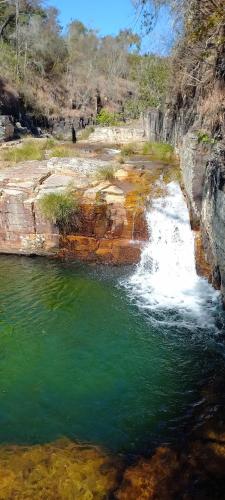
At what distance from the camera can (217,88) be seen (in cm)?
671

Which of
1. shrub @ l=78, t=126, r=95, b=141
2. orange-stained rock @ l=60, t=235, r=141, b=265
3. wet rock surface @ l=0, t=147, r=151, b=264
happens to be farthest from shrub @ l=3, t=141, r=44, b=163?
shrub @ l=78, t=126, r=95, b=141

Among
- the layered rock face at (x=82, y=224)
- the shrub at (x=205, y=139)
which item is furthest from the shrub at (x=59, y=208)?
the shrub at (x=205, y=139)

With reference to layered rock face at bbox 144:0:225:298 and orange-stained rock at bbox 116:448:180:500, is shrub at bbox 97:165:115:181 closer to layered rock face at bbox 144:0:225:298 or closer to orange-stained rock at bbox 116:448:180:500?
layered rock face at bbox 144:0:225:298

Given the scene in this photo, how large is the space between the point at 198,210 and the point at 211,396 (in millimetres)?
4101

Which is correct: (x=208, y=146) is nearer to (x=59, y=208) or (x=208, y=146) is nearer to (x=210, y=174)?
(x=210, y=174)

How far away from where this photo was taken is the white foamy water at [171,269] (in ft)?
22.0

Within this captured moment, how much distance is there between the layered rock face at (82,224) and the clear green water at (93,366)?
1.32 metres

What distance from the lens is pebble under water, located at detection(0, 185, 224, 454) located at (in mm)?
4273

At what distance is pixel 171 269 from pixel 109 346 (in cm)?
286

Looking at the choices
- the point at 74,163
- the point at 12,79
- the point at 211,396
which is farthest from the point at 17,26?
the point at 211,396

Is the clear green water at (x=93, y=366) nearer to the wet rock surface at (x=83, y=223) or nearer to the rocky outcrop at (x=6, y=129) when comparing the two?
the wet rock surface at (x=83, y=223)

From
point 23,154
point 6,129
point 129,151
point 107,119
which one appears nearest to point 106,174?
point 23,154

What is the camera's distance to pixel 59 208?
338 inches

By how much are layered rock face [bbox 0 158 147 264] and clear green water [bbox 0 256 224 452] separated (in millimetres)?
1322
